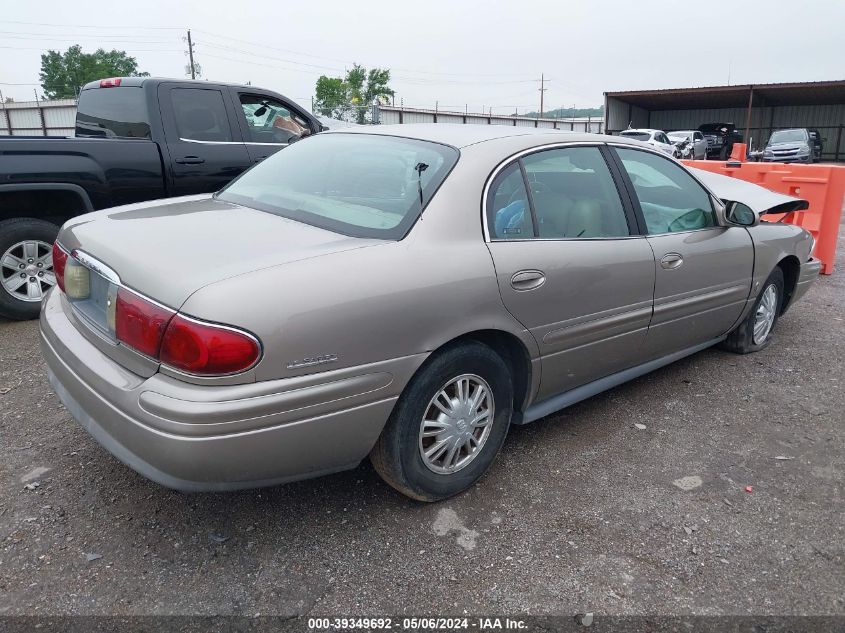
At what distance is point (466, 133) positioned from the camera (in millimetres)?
3213

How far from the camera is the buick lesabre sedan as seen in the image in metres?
2.15

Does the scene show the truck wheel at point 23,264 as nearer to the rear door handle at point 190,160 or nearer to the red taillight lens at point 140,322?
the rear door handle at point 190,160

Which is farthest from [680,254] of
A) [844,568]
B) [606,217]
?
[844,568]

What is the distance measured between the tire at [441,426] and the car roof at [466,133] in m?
1.01

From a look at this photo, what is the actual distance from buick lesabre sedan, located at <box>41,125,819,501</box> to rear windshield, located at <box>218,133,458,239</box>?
0.04 ft

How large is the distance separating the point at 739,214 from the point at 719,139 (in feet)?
103

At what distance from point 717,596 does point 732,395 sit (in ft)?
6.61

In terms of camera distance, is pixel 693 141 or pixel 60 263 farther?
pixel 693 141

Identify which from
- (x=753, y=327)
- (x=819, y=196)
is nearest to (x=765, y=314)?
(x=753, y=327)

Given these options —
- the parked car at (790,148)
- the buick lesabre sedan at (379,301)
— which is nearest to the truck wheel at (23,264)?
the buick lesabre sedan at (379,301)

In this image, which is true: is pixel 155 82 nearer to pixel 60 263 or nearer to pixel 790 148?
pixel 60 263

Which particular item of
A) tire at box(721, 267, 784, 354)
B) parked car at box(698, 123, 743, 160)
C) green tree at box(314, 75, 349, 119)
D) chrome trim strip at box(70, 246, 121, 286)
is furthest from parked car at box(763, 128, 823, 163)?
green tree at box(314, 75, 349, 119)

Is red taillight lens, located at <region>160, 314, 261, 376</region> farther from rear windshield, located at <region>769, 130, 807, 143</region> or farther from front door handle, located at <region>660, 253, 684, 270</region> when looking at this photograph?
rear windshield, located at <region>769, 130, 807, 143</region>

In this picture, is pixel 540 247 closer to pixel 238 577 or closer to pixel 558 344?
pixel 558 344
